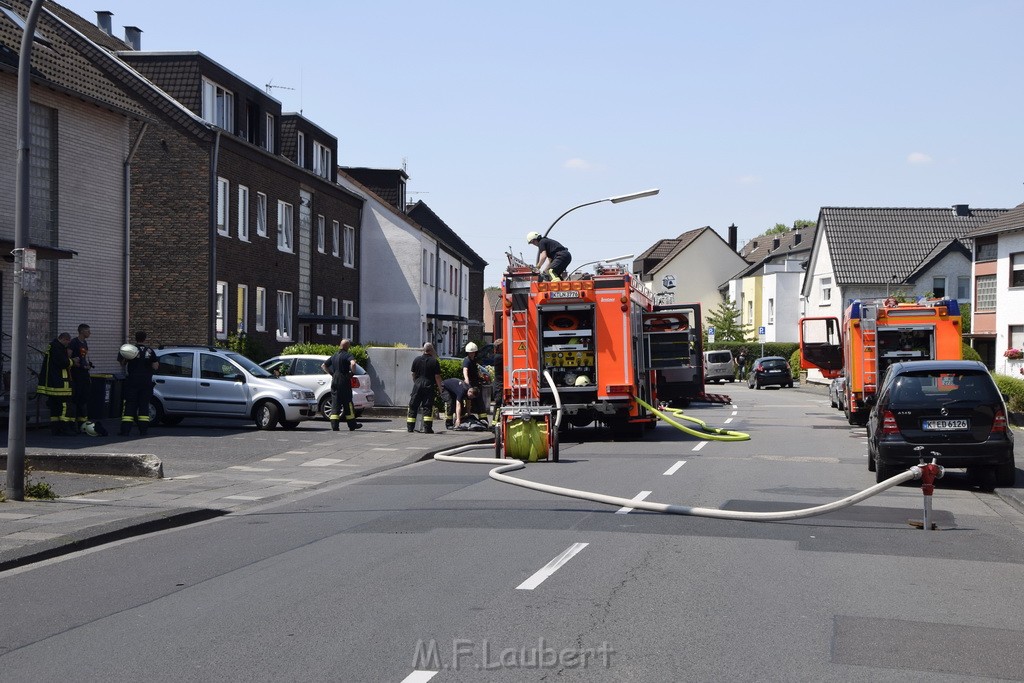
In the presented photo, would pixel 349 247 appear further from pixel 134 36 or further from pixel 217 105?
pixel 217 105

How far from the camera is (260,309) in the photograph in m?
36.6

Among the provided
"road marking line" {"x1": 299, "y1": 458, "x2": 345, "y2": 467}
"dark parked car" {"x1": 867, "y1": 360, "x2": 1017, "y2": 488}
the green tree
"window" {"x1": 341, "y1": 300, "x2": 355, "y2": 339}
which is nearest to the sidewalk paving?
"road marking line" {"x1": 299, "y1": 458, "x2": 345, "y2": 467}

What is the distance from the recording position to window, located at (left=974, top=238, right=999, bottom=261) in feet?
161

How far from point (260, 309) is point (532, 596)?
30.4 metres

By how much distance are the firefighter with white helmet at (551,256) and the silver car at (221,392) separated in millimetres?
5447

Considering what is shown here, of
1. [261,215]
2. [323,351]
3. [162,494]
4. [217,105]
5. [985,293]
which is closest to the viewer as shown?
[162,494]

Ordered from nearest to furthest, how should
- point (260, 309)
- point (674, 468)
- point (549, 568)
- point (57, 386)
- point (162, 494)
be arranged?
1. point (549, 568)
2. point (162, 494)
3. point (674, 468)
4. point (57, 386)
5. point (260, 309)

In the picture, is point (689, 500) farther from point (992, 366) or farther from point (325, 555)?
point (992, 366)

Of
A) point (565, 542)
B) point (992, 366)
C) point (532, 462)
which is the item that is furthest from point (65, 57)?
point (992, 366)

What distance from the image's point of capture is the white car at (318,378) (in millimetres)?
26438

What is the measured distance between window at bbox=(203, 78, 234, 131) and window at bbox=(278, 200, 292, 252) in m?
3.79

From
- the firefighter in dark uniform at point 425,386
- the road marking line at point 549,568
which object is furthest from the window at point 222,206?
the road marking line at point 549,568

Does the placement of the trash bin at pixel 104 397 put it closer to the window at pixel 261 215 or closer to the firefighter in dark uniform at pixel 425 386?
the firefighter in dark uniform at pixel 425 386

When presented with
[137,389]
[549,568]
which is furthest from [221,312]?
[549,568]
